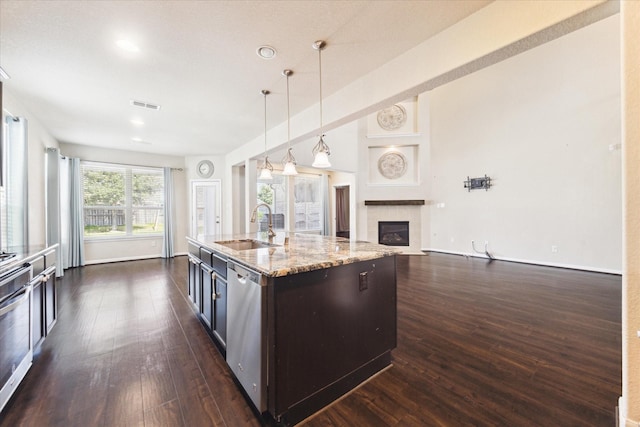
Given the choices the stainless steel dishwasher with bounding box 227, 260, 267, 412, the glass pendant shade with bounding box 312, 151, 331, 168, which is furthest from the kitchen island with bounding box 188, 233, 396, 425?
the glass pendant shade with bounding box 312, 151, 331, 168

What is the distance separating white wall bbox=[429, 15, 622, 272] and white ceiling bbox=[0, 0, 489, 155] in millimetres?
5058

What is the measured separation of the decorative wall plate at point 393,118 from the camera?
704cm

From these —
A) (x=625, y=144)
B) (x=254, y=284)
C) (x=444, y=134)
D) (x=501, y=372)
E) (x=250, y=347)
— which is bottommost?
(x=501, y=372)

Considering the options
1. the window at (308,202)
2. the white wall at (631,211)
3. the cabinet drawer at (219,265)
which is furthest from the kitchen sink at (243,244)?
the window at (308,202)

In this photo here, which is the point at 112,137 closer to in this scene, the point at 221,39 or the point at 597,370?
the point at 221,39

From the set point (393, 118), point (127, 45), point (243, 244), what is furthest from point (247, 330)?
point (393, 118)

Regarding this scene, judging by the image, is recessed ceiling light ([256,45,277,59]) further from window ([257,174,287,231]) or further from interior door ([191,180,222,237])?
window ([257,174,287,231])

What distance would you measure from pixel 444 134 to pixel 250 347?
741 cm

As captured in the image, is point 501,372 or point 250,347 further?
point 501,372

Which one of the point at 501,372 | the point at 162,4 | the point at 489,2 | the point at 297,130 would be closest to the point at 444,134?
the point at 297,130

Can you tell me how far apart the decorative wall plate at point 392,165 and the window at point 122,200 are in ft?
18.7

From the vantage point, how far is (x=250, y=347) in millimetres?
1535

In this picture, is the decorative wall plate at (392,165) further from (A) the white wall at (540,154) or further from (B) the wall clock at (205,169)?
(B) the wall clock at (205,169)

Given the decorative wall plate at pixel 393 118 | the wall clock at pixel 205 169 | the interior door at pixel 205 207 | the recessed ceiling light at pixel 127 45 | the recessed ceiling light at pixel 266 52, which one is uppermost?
the decorative wall plate at pixel 393 118
